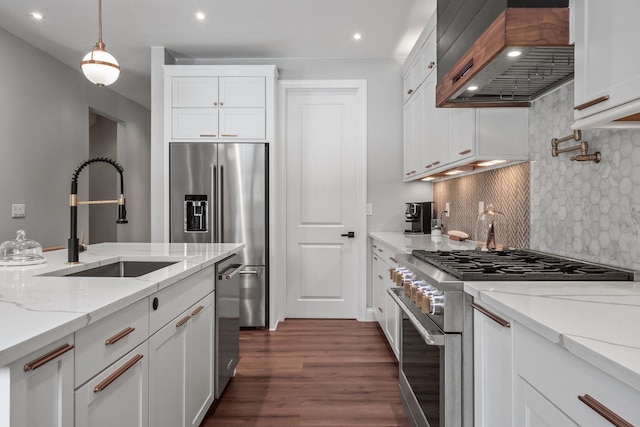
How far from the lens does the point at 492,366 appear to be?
1323mm

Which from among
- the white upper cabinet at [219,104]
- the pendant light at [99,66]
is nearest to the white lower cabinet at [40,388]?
the pendant light at [99,66]

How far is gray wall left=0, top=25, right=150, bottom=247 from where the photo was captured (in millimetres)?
3781

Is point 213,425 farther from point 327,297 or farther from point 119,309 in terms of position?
point 327,297

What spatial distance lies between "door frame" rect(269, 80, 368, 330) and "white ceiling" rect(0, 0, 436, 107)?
0.30 metres

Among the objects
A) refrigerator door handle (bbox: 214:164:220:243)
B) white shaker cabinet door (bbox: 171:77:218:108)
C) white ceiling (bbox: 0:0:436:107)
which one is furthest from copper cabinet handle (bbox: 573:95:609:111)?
white shaker cabinet door (bbox: 171:77:218:108)

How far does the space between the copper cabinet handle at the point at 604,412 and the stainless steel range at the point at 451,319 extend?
0.65 meters

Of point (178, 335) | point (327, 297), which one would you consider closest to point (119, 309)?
point (178, 335)

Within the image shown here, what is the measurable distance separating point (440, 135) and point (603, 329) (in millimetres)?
2228

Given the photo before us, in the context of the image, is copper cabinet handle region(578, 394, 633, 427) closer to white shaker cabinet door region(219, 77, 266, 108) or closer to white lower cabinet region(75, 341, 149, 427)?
white lower cabinet region(75, 341, 149, 427)

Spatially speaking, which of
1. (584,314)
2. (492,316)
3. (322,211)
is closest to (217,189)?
(322,211)

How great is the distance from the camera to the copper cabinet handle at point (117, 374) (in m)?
1.11

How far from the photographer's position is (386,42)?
3898 mm

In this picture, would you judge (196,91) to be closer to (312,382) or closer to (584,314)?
(312,382)

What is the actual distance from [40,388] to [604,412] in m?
1.12
